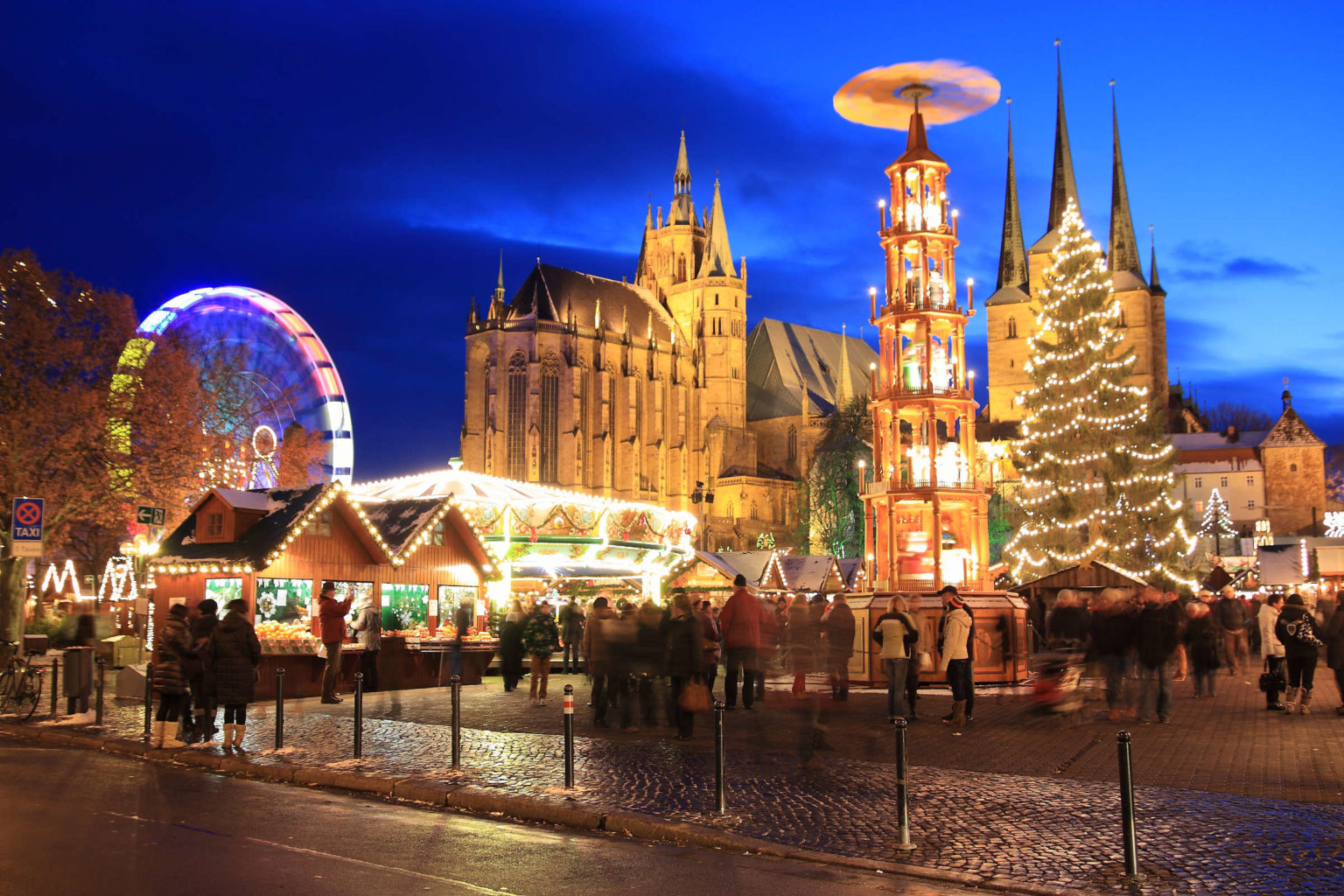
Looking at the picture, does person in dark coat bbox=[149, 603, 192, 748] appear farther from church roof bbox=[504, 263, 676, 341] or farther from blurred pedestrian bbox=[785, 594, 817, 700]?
church roof bbox=[504, 263, 676, 341]

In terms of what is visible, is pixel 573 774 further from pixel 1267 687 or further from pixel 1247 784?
pixel 1267 687

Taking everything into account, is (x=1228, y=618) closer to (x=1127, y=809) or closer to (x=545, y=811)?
(x=1127, y=809)

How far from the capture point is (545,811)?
903cm

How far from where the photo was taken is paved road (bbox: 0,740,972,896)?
21.7ft

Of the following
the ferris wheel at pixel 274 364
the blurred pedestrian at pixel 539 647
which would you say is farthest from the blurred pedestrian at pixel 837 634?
the ferris wheel at pixel 274 364

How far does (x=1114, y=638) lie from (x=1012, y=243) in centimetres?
6656

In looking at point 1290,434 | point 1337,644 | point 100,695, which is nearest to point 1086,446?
point 1337,644

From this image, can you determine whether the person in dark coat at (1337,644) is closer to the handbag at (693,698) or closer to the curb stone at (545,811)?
the handbag at (693,698)

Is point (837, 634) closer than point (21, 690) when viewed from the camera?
Yes

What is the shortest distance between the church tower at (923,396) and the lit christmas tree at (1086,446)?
48.9 ft

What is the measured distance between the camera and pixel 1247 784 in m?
10.0

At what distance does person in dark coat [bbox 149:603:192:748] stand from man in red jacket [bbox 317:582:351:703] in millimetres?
4588

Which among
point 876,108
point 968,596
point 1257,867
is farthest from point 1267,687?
point 876,108

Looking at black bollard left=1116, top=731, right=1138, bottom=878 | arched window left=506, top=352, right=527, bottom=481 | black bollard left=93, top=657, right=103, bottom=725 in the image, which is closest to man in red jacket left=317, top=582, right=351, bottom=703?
black bollard left=93, top=657, right=103, bottom=725
